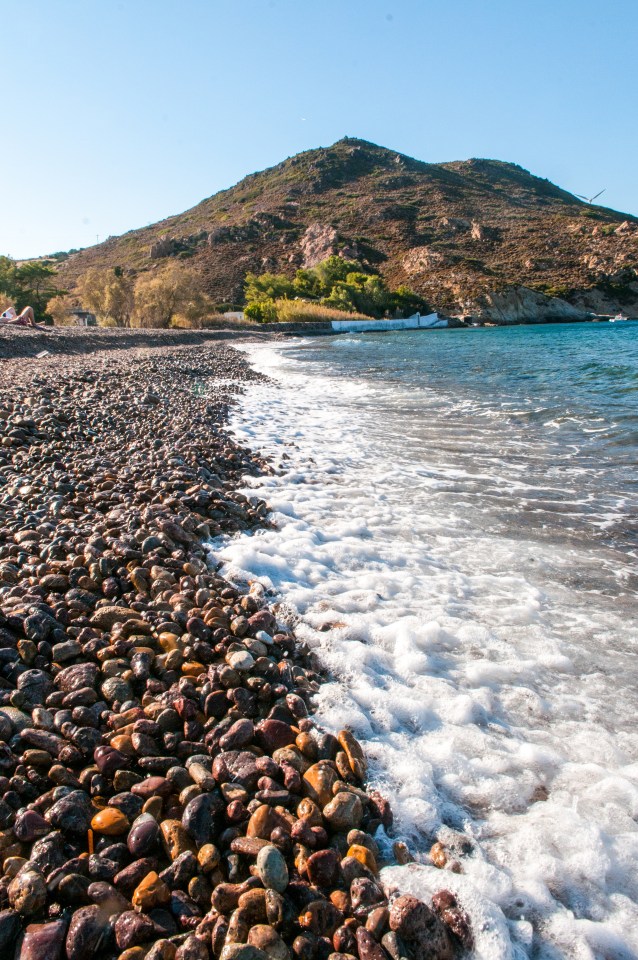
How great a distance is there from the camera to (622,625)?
10.8 ft

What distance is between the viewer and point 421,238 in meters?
87.9

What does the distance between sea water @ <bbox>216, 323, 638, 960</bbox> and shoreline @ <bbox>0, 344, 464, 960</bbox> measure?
0.19 m

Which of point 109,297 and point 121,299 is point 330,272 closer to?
point 121,299

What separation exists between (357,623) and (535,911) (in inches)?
65.9

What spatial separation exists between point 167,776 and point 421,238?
320 ft

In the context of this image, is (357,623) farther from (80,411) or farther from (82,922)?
(80,411)

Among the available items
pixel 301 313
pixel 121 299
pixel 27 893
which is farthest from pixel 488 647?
pixel 301 313

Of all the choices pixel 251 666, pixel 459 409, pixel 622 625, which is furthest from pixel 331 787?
pixel 459 409

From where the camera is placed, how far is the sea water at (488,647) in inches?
68.4

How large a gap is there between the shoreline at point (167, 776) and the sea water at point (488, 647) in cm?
19

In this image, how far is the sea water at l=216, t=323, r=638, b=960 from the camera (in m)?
1.74

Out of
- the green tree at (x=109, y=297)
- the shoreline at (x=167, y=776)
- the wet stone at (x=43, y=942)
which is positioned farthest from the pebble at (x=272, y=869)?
the green tree at (x=109, y=297)

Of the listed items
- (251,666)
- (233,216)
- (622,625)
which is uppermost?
(233,216)

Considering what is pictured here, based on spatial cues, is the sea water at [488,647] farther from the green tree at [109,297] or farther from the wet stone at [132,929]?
the green tree at [109,297]
